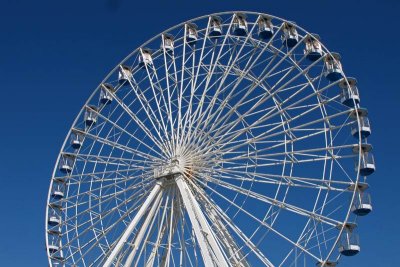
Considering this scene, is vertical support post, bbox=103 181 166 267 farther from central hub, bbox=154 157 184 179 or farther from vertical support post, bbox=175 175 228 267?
vertical support post, bbox=175 175 228 267

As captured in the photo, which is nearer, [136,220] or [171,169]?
[171,169]

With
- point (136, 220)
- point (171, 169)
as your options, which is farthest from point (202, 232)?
point (136, 220)

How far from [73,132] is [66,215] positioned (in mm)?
3648

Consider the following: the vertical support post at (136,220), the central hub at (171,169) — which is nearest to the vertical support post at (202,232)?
the central hub at (171,169)

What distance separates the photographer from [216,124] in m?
29.5

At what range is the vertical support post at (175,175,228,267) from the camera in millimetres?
25984

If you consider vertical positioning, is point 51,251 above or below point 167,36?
below

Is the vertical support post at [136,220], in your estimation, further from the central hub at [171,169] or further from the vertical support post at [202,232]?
the vertical support post at [202,232]

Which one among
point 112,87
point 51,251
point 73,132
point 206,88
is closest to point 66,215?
point 51,251

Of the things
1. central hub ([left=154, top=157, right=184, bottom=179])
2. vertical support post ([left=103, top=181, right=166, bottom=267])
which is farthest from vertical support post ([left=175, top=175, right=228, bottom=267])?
vertical support post ([left=103, top=181, right=166, bottom=267])

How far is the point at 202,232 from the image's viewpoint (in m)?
26.7

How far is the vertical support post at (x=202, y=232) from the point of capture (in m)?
26.0

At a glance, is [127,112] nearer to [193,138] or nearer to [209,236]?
[193,138]

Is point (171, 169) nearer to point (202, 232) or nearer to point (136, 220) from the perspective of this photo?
point (136, 220)
